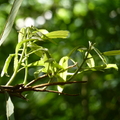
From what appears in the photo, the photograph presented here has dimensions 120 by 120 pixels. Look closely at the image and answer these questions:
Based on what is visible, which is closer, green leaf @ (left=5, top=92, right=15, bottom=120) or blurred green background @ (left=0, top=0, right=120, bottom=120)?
green leaf @ (left=5, top=92, right=15, bottom=120)

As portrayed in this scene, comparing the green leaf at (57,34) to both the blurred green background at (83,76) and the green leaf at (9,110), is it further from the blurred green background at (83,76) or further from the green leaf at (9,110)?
the blurred green background at (83,76)

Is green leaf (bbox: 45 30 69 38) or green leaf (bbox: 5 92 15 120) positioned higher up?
green leaf (bbox: 45 30 69 38)

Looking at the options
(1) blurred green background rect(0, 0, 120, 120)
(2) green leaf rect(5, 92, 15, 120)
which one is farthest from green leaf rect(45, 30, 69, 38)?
(1) blurred green background rect(0, 0, 120, 120)

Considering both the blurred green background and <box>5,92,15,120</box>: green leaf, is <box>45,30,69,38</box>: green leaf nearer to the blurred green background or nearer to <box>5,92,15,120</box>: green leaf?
<box>5,92,15,120</box>: green leaf

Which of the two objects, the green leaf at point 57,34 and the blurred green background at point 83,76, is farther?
the blurred green background at point 83,76

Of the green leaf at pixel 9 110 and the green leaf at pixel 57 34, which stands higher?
the green leaf at pixel 57 34

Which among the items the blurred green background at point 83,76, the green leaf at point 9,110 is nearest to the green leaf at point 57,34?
the green leaf at point 9,110


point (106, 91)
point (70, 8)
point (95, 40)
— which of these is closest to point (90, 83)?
point (106, 91)

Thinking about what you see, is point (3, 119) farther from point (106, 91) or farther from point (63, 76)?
point (63, 76)
